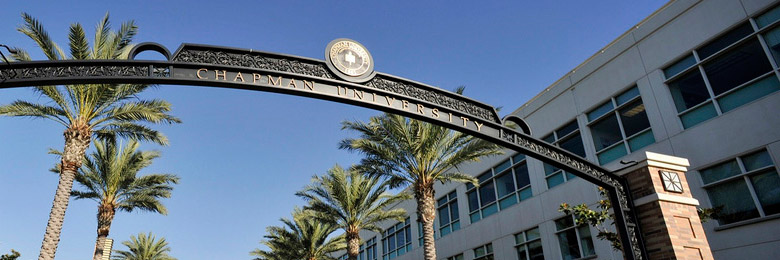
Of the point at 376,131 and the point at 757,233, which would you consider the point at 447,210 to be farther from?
the point at 757,233

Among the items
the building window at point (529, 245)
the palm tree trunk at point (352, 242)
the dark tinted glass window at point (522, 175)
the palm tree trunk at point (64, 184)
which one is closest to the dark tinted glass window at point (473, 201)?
the dark tinted glass window at point (522, 175)

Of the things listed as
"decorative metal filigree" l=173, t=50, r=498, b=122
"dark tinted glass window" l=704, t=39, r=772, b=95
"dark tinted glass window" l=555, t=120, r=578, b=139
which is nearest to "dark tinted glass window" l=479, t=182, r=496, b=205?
"dark tinted glass window" l=555, t=120, r=578, b=139

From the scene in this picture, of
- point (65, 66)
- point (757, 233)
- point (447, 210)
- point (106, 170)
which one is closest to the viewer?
point (65, 66)

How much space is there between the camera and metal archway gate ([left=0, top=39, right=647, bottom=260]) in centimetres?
400

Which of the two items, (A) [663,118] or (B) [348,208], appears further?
(B) [348,208]

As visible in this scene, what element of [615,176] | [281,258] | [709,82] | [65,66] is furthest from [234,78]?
[281,258]

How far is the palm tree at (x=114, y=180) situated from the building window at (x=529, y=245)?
57.2ft

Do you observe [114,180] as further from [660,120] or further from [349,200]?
[660,120]

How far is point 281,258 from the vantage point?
3572 cm

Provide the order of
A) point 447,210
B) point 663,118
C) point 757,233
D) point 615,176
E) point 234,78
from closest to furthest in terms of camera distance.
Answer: point 234,78 → point 615,176 → point 757,233 → point 663,118 → point 447,210

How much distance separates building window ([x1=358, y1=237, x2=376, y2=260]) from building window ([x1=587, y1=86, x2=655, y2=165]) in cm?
2409

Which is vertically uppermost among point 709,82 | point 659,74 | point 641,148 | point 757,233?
point 659,74

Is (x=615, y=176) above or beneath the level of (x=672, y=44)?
beneath

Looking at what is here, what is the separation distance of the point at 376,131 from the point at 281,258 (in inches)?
843
